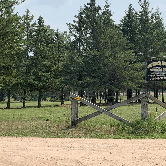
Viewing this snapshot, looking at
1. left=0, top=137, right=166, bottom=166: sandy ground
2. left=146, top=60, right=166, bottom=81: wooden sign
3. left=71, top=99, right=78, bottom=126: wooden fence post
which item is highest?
left=146, top=60, right=166, bottom=81: wooden sign

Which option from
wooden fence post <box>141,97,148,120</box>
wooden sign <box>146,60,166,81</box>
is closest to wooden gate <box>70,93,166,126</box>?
wooden fence post <box>141,97,148,120</box>

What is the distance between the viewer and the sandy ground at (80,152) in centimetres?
743

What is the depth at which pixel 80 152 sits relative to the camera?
855 cm

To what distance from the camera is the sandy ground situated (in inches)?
292

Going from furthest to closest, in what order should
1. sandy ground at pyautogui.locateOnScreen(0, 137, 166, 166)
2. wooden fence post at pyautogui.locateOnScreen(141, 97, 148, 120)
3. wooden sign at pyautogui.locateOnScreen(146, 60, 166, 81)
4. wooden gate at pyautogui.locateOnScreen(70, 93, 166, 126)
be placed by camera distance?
wooden sign at pyautogui.locateOnScreen(146, 60, 166, 81), wooden fence post at pyautogui.locateOnScreen(141, 97, 148, 120), wooden gate at pyautogui.locateOnScreen(70, 93, 166, 126), sandy ground at pyautogui.locateOnScreen(0, 137, 166, 166)

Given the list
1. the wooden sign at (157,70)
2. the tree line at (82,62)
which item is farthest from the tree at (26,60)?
the wooden sign at (157,70)

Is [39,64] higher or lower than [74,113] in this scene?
higher

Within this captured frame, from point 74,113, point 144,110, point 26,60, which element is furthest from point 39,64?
point 144,110

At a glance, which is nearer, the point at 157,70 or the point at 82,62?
the point at 157,70

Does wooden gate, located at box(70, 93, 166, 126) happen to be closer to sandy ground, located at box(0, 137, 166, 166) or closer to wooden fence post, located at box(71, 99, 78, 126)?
wooden fence post, located at box(71, 99, 78, 126)

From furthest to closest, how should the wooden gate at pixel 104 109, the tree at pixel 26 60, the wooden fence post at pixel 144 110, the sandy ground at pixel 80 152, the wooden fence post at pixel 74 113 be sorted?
the tree at pixel 26 60 < the wooden fence post at pixel 74 113 < the wooden fence post at pixel 144 110 < the wooden gate at pixel 104 109 < the sandy ground at pixel 80 152

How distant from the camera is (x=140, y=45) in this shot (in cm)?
4878

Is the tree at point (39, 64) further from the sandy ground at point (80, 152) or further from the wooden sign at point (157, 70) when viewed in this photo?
the sandy ground at point (80, 152)

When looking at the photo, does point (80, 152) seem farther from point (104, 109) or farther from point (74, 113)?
point (74, 113)
